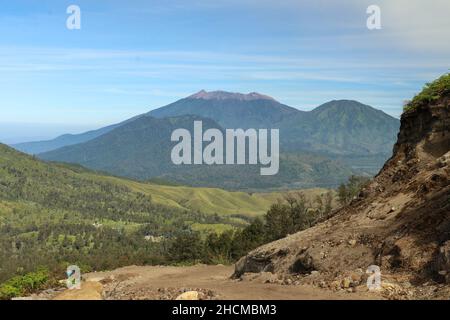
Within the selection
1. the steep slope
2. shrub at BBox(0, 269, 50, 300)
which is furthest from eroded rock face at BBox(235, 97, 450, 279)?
shrub at BBox(0, 269, 50, 300)

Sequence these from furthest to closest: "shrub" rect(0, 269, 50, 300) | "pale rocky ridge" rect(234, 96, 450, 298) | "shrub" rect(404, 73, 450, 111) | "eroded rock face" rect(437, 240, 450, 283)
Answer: "shrub" rect(404, 73, 450, 111) < "shrub" rect(0, 269, 50, 300) < "pale rocky ridge" rect(234, 96, 450, 298) < "eroded rock face" rect(437, 240, 450, 283)

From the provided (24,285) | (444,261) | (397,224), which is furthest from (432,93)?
(24,285)

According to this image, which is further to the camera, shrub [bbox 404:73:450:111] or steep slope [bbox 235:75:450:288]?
shrub [bbox 404:73:450:111]

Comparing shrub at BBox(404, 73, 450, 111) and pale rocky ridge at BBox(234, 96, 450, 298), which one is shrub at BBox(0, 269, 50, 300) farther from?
shrub at BBox(404, 73, 450, 111)

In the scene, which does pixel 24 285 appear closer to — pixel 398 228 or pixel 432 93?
pixel 398 228

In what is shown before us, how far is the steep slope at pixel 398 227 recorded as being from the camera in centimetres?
1661

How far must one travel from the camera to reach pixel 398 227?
1930 cm

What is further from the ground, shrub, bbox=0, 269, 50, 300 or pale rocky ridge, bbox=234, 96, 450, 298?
pale rocky ridge, bbox=234, 96, 450, 298

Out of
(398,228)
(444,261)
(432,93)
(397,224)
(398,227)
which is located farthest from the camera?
(432,93)

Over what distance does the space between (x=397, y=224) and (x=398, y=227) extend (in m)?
0.42

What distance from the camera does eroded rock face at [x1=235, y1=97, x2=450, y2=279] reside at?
16.9 metres

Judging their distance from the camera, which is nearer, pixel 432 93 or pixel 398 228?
pixel 398 228
